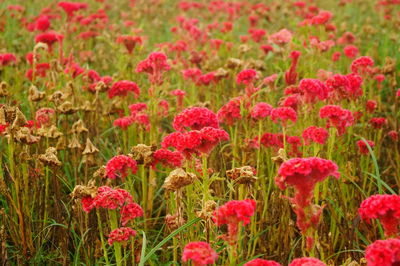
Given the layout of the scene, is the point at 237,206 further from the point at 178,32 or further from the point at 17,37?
the point at 17,37

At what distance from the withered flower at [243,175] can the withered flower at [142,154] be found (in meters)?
0.35

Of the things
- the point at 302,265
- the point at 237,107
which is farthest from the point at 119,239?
the point at 237,107

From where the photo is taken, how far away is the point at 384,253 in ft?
4.10

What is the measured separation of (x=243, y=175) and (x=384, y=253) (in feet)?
2.44

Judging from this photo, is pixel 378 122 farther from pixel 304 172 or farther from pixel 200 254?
pixel 200 254

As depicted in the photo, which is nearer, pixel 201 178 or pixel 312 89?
pixel 201 178

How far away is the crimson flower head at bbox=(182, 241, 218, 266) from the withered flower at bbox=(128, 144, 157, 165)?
2.33 feet

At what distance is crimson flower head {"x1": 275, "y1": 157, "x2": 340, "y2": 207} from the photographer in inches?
55.9

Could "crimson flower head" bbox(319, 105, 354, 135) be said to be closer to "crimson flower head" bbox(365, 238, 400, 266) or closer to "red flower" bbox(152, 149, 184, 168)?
"red flower" bbox(152, 149, 184, 168)

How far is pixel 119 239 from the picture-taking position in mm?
1795

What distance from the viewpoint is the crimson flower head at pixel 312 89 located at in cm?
246

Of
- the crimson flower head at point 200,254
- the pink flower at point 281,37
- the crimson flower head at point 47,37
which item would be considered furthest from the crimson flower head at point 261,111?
the crimson flower head at point 47,37

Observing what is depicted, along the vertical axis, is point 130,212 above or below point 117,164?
below

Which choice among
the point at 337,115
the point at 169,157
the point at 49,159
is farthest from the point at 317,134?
the point at 49,159
